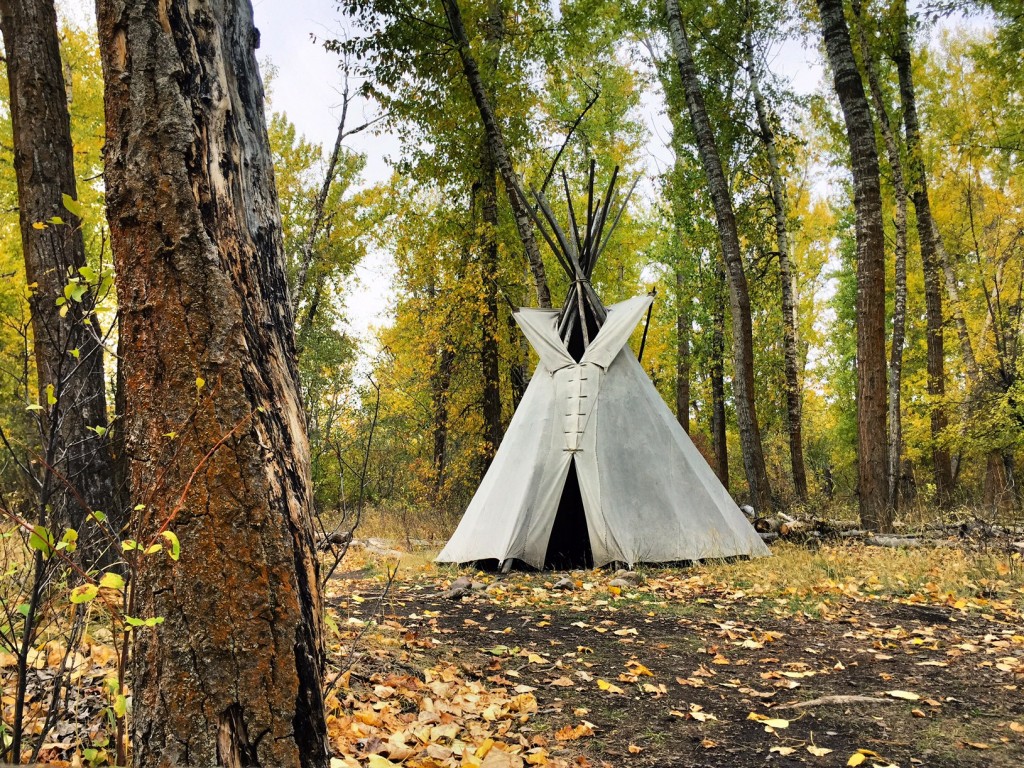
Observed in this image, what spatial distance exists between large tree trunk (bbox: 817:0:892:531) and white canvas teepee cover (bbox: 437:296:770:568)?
1469 mm

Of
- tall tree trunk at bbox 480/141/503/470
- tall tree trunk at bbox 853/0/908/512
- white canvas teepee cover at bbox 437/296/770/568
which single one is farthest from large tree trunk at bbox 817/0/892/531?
tall tree trunk at bbox 480/141/503/470

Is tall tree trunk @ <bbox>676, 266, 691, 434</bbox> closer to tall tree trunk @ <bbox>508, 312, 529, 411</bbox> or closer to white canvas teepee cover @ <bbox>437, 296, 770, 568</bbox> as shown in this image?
tall tree trunk @ <bbox>508, 312, 529, 411</bbox>

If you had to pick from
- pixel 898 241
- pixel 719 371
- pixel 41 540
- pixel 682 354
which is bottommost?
pixel 41 540

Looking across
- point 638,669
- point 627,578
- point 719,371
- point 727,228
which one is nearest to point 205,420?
point 638,669

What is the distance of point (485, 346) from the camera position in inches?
504

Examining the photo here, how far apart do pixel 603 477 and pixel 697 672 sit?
140 inches

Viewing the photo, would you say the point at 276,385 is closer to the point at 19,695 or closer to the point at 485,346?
the point at 19,695

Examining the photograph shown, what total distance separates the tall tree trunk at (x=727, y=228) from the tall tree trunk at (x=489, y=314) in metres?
3.91

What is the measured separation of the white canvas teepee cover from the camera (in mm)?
6910

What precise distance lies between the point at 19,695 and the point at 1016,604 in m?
5.55

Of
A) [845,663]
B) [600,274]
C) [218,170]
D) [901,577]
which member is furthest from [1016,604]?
[600,274]

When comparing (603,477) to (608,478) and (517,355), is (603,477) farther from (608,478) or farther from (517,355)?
(517,355)

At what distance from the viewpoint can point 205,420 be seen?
163 cm

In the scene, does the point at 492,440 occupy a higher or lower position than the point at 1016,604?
higher
